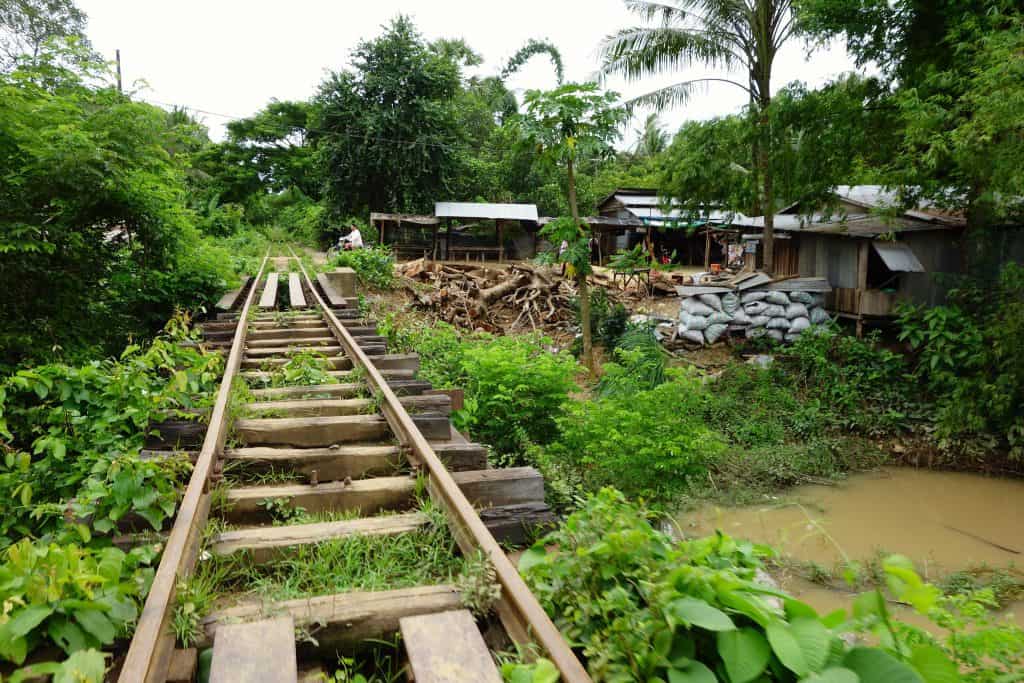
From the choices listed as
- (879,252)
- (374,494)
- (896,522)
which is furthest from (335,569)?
(879,252)

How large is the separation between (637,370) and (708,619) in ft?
37.0

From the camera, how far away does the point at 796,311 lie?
15.9 metres

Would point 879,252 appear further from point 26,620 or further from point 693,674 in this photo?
point 26,620

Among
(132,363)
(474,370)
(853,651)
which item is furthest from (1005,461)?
(132,363)

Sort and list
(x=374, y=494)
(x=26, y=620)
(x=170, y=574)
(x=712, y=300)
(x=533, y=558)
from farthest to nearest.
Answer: (x=712, y=300) → (x=374, y=494) → (x=533, y=558) → (x=170, y=574) → (x=26, y=620)

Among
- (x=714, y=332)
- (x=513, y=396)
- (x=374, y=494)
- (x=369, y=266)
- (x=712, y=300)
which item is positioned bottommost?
(x=513, y=396)

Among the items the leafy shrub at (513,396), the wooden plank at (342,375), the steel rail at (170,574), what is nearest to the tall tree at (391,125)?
the leafy shrub at (513,396)

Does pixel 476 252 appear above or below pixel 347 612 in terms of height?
above

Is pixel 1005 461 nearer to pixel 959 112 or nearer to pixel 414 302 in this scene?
pixel 959 112

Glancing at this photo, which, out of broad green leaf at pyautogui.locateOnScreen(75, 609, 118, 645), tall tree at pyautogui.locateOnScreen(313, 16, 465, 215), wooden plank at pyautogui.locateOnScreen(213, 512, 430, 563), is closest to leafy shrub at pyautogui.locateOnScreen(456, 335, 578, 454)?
wooden plank at pyautogui.locateOnScreen(213, 512, 430, 563)

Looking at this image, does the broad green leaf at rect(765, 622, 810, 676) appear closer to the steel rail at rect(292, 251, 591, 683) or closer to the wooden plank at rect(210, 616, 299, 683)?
the steel rail at rect(292, 251, 591, 683)

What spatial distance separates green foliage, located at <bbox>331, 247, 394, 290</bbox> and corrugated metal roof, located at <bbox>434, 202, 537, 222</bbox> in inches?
346

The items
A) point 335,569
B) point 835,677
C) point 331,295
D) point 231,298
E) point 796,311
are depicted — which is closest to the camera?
point 835,677

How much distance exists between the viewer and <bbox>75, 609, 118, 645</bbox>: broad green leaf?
6.61 ft
